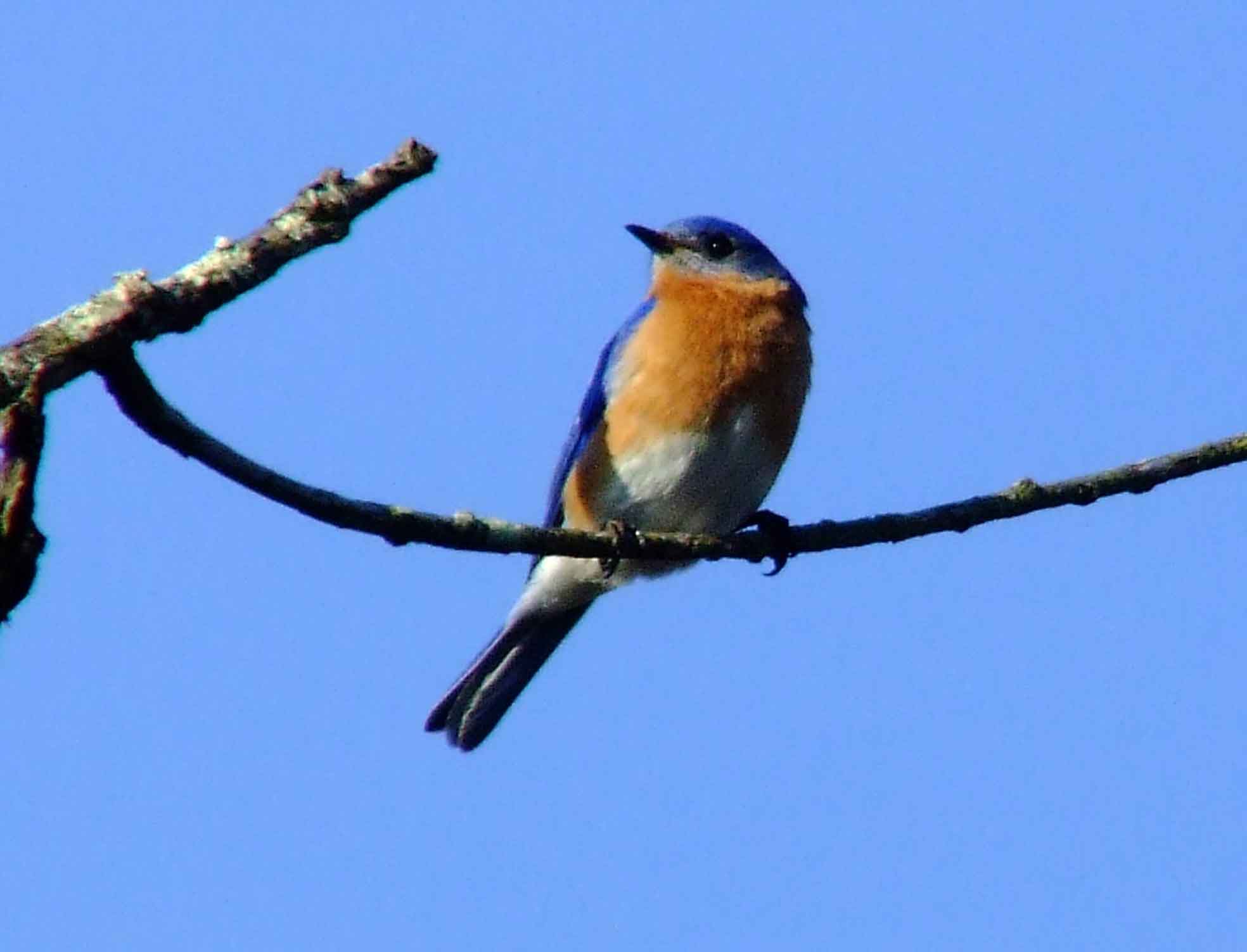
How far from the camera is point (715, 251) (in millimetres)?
9734

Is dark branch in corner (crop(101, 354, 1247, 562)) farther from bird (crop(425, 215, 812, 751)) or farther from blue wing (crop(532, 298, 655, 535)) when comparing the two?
blue wing (crop(532, 298, 655, 535))

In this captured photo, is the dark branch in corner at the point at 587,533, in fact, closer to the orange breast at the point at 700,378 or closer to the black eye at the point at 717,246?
the orange breast at the point at 700,378

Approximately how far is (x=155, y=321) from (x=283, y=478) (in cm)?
84

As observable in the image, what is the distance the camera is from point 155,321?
169 inches

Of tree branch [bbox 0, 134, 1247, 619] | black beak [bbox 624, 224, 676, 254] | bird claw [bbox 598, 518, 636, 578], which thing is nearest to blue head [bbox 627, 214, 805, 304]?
black beak [bbox 624, 224, 676, 254]

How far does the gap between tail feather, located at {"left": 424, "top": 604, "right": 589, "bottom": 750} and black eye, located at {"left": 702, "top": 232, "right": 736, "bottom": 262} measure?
6.85ft

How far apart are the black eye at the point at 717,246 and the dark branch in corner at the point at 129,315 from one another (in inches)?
206

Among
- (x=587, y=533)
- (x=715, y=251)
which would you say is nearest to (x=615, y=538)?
(x=587, y=533)

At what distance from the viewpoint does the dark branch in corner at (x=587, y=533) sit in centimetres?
472

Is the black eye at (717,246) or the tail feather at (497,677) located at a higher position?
the black eye at (717,246)

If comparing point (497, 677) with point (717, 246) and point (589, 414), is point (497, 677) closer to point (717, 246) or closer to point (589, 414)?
point (589, 414)

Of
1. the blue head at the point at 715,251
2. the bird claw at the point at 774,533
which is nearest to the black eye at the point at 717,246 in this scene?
the blue head at the point at 715,251

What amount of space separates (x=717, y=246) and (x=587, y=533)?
360cm

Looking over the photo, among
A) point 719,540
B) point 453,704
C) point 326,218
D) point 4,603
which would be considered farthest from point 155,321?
point 453,704
